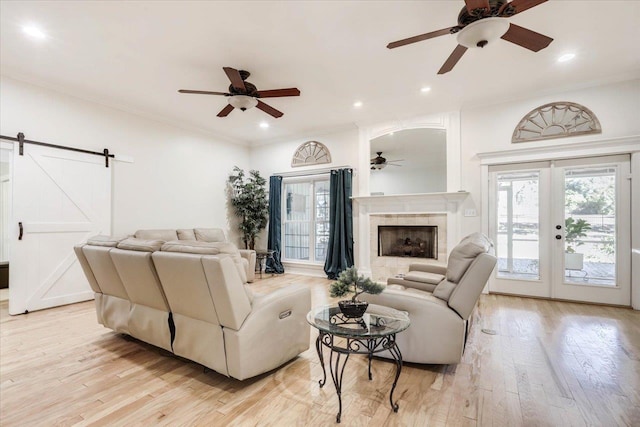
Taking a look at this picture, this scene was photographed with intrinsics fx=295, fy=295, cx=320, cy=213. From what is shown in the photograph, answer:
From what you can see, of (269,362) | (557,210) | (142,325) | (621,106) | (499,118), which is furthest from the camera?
(499,118)

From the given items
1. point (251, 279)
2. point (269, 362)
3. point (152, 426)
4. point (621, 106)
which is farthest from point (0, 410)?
point (621, 106)

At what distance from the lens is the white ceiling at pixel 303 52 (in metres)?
2.65

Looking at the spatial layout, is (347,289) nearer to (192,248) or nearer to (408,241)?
(192,248)

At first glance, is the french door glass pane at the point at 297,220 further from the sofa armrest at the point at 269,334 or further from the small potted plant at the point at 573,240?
the small potted plant at the point at 573,240

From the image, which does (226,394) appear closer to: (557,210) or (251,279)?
(251,279)

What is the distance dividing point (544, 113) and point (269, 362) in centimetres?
496

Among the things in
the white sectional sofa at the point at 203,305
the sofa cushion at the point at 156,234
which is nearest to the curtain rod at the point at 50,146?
the sofa cushion at the point at 156,234

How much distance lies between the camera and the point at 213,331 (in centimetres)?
204

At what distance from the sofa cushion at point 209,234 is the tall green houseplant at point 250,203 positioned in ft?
2.15

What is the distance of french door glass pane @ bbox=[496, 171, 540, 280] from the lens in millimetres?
4418

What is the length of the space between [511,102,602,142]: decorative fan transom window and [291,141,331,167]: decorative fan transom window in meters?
A: 3.28

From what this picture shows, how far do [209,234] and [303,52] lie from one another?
3.86 meters

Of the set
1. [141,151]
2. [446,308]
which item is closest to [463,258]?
[446,308]

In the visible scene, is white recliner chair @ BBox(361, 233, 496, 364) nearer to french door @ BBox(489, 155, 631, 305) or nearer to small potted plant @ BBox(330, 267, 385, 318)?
small potted plant @ BBox(330, 267, 385, 318)
